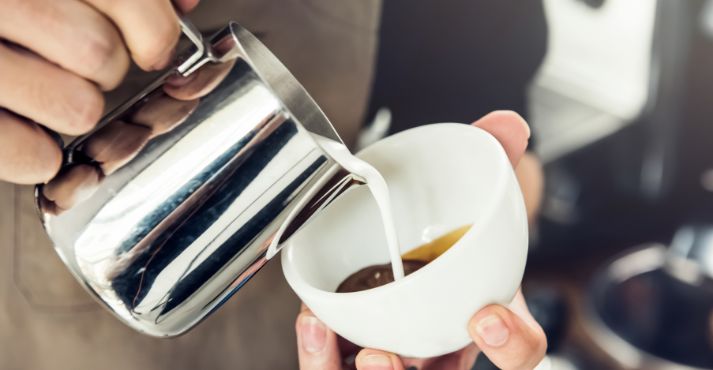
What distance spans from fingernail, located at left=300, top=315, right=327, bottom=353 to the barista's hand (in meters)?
0.22

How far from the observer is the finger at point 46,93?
346 mm

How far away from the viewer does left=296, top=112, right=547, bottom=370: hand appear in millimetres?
447

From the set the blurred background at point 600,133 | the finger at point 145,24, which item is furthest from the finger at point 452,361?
the blurred background at point 600,133

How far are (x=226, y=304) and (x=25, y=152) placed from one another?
27 cm

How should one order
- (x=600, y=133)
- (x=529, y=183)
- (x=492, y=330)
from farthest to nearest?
(x=600, y=133)
(x=529, y=183)
(x=492, y=330)

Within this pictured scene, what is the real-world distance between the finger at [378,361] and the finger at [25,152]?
0.74ft

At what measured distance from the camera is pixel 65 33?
13.4 inches

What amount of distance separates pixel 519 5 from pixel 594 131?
0.39 m

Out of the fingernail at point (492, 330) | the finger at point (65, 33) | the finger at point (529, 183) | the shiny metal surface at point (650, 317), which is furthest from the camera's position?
the shiny metal surface at point (650, 317)

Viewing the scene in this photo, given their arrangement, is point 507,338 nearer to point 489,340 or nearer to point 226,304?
point 489,340

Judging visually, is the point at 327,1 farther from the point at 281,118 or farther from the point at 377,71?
the point at 377,71

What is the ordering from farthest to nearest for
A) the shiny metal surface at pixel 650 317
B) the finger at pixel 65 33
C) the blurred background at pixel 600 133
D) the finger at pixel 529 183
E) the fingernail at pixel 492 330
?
the shiny metal surface at pixel 650 317 < the blurred background at pixel 600 133 < the finger at pixel 529 183 < the fingernail at pixel 492 330 < the finger at pixel 65 33

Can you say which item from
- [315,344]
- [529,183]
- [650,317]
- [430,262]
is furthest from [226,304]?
[650,317]

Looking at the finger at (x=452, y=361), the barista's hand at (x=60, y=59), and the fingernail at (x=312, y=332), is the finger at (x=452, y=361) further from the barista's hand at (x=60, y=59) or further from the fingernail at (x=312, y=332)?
the barista's hand at (x=60, y=59)
